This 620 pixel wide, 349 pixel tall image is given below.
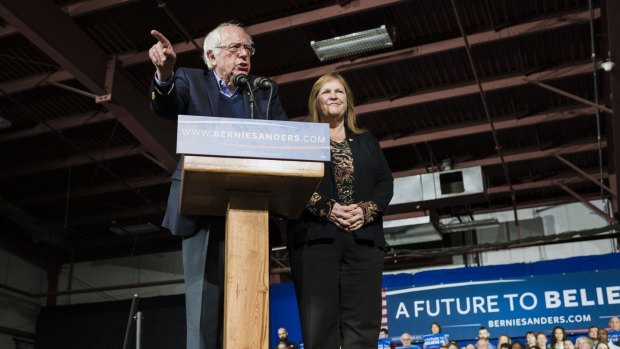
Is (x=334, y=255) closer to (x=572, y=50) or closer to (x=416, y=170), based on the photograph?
(x=572, y=50)

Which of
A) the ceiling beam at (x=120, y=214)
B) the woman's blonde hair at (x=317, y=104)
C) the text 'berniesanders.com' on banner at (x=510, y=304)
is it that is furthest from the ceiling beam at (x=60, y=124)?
the woman's blonde hair at (x=317, y=104)

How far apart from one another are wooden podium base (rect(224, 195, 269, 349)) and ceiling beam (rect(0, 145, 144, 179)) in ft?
23.9

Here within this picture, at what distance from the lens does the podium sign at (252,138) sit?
154 cm

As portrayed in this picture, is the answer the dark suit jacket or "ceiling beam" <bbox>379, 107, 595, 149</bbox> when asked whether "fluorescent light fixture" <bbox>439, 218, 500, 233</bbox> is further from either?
the dark suit jacket

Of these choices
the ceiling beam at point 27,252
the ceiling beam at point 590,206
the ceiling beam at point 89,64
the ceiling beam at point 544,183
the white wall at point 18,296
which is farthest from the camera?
the ceiling beam at point 27,252

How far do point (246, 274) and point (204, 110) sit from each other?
1.84 feet

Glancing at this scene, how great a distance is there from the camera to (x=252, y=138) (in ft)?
5.16

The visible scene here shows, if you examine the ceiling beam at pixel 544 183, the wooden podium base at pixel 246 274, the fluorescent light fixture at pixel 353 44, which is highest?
the fluorescent light fixture at pixel 353 44

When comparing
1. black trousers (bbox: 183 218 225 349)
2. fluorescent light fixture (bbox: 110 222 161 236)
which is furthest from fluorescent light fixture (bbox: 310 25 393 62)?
fluorescent light fixture (bbox: 110 222 161 236)

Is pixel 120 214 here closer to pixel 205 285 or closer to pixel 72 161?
pixel 72 161

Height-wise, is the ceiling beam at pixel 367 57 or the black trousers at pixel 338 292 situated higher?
the ceiling beam at pixel 367 57

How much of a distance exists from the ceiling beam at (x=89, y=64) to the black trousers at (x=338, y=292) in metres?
4.63

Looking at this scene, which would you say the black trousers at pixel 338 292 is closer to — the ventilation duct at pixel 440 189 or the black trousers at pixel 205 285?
the black trousers at pixel 205 285

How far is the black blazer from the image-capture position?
6.66ft
